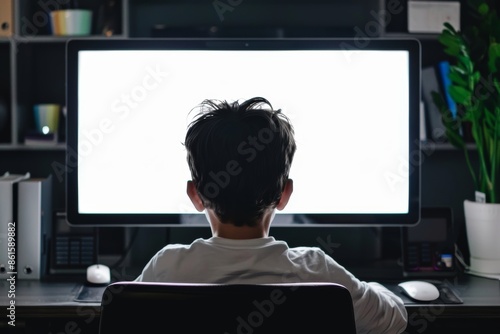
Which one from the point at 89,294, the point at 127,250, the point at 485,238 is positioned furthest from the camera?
the point at 127,250

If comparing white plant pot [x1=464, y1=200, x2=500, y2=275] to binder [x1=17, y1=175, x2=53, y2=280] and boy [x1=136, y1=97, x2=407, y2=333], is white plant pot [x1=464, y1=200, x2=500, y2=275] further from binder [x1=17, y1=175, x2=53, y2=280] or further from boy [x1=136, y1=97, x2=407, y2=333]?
binder [x1=17, y1=175, x2=53, y2=280]

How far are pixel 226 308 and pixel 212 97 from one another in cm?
81

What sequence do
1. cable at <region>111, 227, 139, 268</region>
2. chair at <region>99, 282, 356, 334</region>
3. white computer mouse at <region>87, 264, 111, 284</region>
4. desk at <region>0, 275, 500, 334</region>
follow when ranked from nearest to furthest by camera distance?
chair at <region>99, 282, 356, 334</region> < desk at <region>0, 275, 500, 334</region> < white computer mouse at <region>87, 264, 111, 284</region> < cable at <region>111, 227, 139, 268</region>

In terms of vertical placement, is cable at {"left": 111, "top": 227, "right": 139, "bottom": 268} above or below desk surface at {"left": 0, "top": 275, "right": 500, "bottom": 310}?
above

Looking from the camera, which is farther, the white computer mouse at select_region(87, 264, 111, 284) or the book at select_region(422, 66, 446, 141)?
the book at select_region(422, 66, 446, 141)

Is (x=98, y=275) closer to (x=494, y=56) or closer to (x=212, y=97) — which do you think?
(x=212, y=97)

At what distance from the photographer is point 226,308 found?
2.76 feet

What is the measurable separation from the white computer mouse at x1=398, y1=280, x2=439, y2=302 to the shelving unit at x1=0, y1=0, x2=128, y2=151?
39.0 inches

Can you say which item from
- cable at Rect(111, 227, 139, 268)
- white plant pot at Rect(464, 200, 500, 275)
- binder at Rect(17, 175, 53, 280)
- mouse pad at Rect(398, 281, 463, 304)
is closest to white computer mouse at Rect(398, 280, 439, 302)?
mouse pad at Rect(398, 281, 463, 304)

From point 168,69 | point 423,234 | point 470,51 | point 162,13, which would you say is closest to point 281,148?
point 168,69

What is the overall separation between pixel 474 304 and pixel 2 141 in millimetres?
1315

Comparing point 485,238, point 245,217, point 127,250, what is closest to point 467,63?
point 485,238

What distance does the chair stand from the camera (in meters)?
0.84

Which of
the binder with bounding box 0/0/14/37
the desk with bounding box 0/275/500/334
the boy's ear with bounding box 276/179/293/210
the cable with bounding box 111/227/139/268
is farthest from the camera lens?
the binder with bounding box 0/0/14/37
